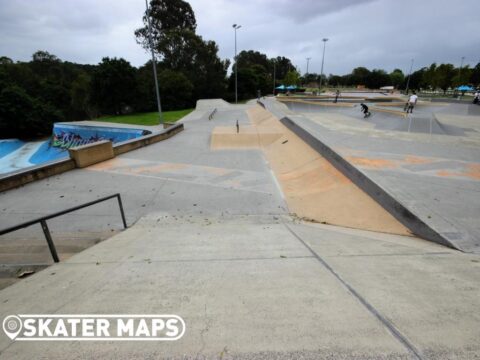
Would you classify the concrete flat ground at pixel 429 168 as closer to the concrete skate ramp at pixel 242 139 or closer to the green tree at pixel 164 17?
the concrete skate ramp at pixel 242 139

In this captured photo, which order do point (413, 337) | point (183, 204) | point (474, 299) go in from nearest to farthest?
point (413, 337)
point (474, 299)
point (183, 204)

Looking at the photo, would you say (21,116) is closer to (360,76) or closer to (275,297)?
(275,297)

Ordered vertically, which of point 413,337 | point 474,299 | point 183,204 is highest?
point 413,337

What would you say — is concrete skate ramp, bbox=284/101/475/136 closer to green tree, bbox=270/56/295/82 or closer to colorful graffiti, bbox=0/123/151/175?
colorful graffiti, bbox=0/123/151/175

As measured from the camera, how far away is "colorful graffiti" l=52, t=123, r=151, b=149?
21062mm

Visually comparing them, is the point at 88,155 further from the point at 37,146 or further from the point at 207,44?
the point at 207,44

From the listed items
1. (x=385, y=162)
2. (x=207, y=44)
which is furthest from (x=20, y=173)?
(x=207, y=44)

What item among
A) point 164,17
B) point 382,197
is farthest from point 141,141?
point 164,17

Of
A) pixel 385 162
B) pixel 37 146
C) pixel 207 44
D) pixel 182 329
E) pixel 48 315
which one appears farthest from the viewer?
pixel 207 44

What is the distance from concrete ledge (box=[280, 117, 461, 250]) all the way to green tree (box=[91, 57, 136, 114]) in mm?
33306

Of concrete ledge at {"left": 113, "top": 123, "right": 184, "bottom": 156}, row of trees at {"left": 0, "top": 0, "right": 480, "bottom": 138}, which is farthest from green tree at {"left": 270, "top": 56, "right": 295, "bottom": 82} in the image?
concrete ledge at {"left": 113, "top": 123, "right": 184, "bottom": 156}

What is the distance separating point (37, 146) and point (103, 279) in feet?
122

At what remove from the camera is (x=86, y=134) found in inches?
952

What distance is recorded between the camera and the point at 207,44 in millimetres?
47750
